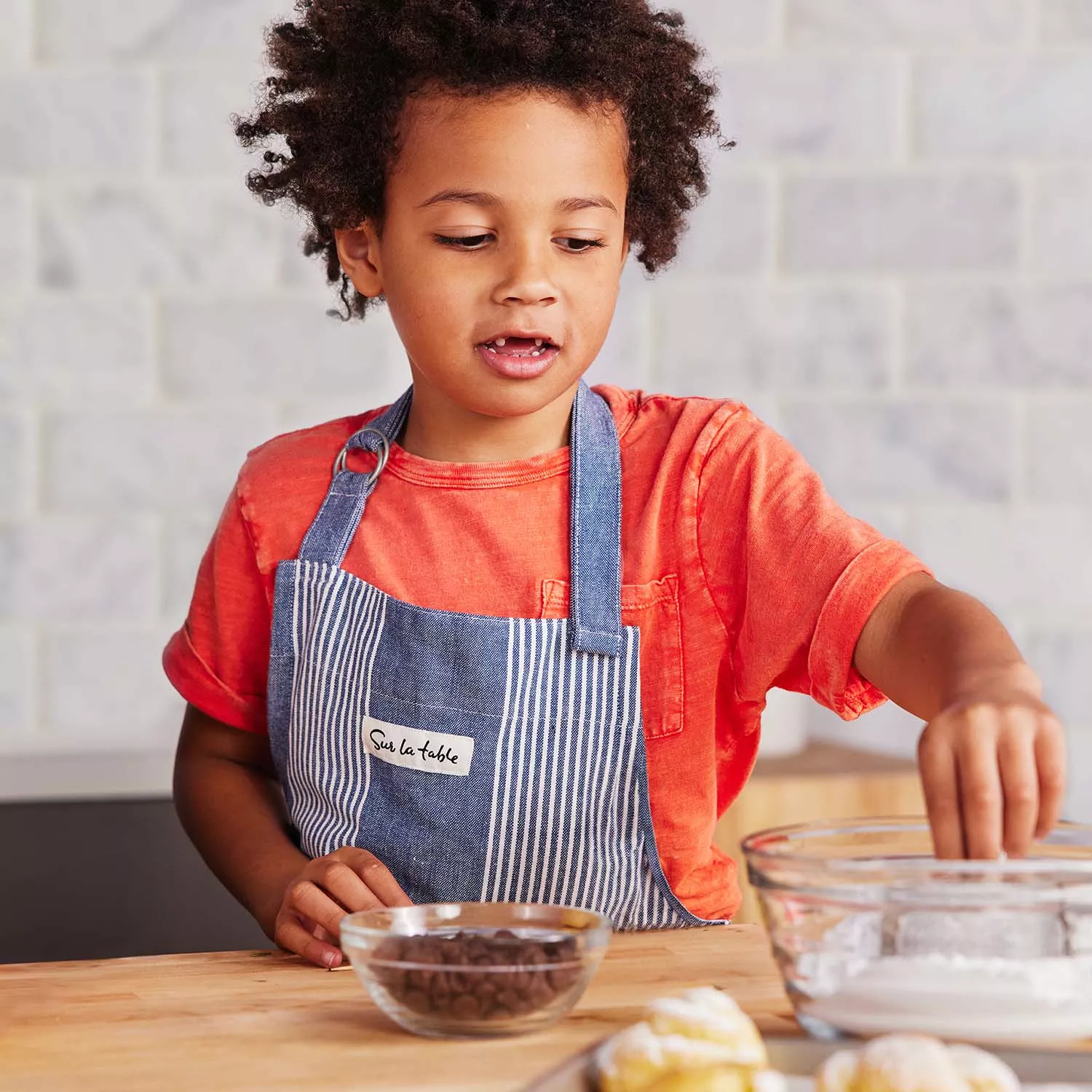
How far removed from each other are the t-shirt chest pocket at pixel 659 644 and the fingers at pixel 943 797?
41 centimetres

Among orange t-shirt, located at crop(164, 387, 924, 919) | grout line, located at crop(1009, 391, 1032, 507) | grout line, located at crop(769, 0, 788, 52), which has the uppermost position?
grout line, located at crop(769, 0, 788, 52)

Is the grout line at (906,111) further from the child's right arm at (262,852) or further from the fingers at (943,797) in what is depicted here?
the fingers at (943,797)

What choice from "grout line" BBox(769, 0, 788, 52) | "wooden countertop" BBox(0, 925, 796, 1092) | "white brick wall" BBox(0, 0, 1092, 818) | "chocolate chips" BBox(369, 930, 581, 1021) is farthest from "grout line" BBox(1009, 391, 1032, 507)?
"chocolate chips" BBox(369, 930, 581, 1021)

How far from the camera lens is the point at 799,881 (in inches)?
24.6

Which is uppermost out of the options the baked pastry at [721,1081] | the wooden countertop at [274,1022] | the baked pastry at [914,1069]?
the baked pastry at [914,1069]

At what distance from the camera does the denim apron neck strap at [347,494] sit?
3.68 feet

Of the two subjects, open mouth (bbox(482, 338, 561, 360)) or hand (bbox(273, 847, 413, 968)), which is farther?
open mouth (bbox(482, 338, 561, 360))

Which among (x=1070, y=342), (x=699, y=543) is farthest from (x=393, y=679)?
(x=1070, y=342)

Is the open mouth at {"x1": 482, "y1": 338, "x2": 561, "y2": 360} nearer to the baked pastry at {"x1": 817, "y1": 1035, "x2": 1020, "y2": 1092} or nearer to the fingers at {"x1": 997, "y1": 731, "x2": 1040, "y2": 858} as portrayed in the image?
the fingers at {"x1": 997, "y1": 731, "x2": 1040, "y2": 858}

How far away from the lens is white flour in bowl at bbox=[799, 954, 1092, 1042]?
59cm

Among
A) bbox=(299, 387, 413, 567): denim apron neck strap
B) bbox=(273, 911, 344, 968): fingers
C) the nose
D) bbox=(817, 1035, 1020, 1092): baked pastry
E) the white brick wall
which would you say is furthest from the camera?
the white brick wall

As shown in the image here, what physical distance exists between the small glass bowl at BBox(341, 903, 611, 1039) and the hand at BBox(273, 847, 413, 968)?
0.63 ft

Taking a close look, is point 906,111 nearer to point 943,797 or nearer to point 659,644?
point 659,644

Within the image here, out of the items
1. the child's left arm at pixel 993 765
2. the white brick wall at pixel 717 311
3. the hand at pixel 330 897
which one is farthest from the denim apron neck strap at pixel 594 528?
the white brick wall at pixel 717 311
